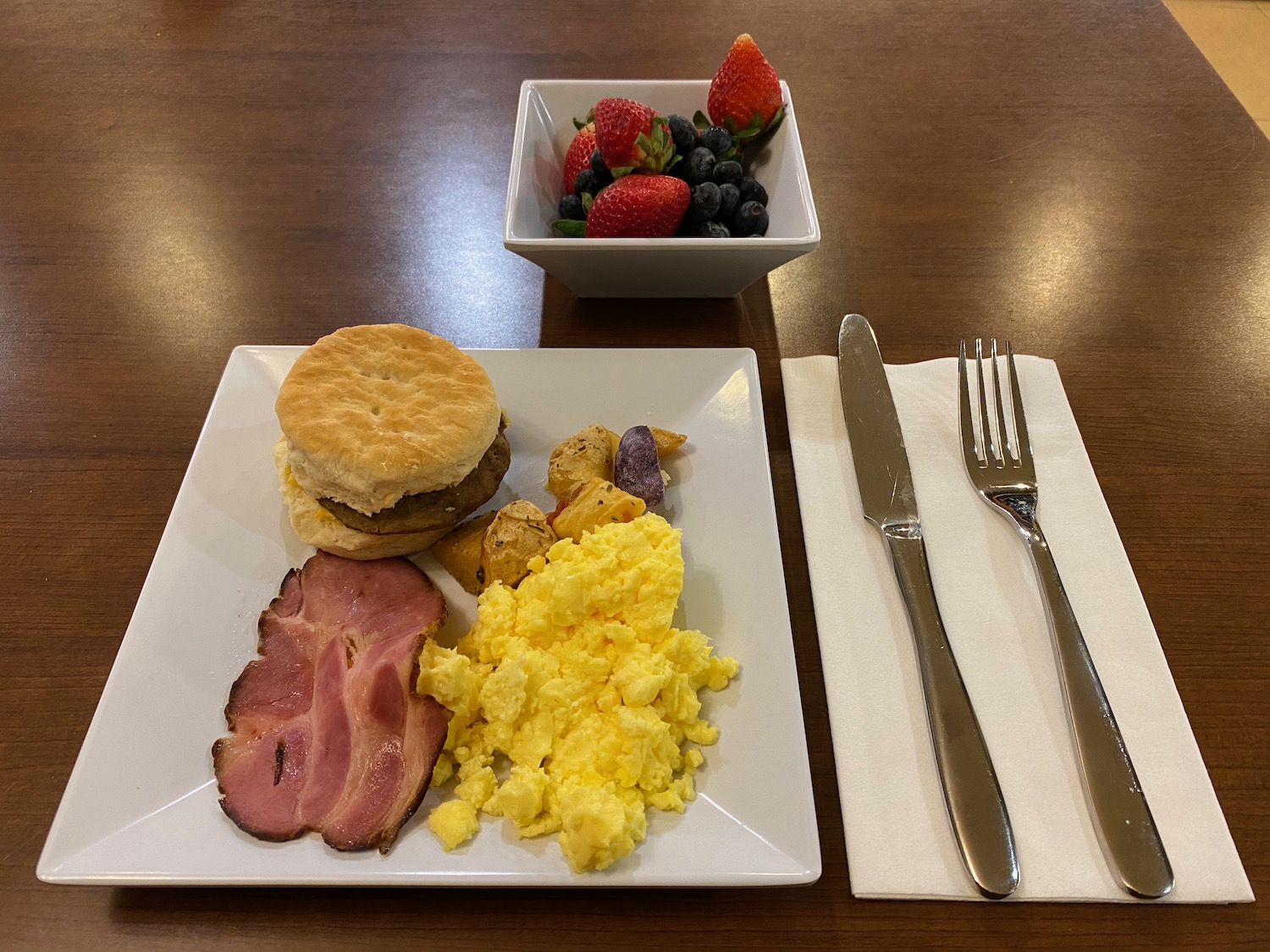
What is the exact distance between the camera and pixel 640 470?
Result: 1.31 meters

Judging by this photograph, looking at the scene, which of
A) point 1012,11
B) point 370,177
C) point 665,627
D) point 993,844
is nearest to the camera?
point 993,844

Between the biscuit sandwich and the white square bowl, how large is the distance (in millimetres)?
356

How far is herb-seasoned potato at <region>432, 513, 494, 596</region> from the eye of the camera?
124 centimetres

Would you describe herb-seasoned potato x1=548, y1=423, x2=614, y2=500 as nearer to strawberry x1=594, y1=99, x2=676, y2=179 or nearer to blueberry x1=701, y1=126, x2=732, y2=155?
strawberry x1=594, y1=99, x2=676, y2=179

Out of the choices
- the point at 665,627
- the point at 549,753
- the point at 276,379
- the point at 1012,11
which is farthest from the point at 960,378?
the point at 1012,11

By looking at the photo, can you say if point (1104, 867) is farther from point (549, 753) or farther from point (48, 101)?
point (48, 101)

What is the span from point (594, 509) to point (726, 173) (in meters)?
Answer: 0.85

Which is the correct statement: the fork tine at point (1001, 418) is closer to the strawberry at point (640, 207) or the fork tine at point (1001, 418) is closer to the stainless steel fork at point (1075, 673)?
the stainless steel fork at point (1075, 673)

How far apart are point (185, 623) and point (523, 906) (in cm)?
71

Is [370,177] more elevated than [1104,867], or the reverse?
[370,177]

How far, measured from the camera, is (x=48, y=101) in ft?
7.17

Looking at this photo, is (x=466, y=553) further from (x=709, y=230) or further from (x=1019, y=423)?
(x=1019, y=423)

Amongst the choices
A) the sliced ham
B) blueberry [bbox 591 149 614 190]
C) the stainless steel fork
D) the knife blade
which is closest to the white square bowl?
blueberry [bbox 591 149 614 190]

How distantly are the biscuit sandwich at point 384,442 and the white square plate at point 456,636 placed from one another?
108 millimetres
